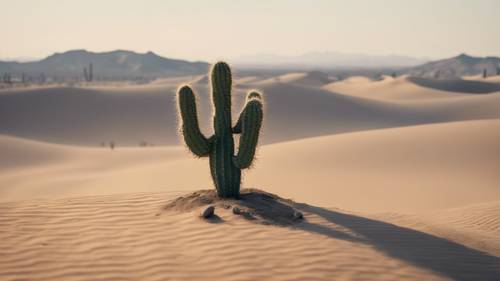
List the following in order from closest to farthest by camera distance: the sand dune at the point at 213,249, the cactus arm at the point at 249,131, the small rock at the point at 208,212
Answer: the sand dune at the point at 213,249, the small rock at the point at 208,212, the cactus arm at the point at 249,131

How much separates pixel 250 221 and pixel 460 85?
6226 cm

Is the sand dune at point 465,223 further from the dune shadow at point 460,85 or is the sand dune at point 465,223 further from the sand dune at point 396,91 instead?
the dune shadow at point 460,85

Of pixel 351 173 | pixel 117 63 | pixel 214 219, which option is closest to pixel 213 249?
pixel 214 219

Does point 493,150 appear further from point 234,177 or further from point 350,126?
point 350,126

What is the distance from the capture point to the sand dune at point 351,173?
13.2 meters

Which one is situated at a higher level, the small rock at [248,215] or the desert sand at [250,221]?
the small rock at [248,215]

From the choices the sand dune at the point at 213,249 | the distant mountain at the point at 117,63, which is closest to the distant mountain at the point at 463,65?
the distant mountain at the point at 117,63

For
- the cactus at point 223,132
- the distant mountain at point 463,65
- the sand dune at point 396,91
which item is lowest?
the cactus at point 223,132

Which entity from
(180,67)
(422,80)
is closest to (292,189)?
(422,80)

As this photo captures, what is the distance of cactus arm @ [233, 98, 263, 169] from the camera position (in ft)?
25.2

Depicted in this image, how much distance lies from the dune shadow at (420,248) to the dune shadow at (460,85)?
56.7 meters

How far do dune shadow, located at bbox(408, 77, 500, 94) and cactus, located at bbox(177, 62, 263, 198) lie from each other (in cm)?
5651

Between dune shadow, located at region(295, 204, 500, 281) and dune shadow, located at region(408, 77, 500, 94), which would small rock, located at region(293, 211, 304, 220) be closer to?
dune shadow, located at region(295, 204, 500, 281)

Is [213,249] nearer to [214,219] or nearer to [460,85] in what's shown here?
[214,219]
